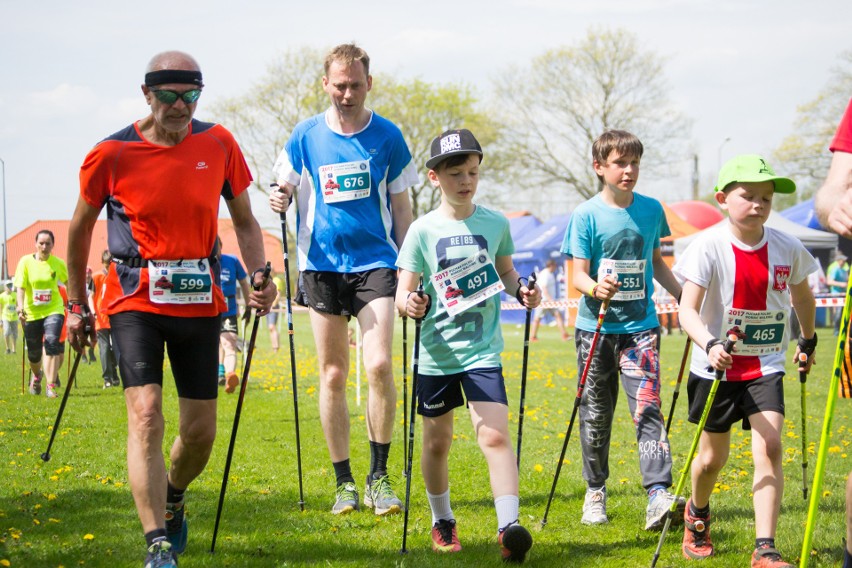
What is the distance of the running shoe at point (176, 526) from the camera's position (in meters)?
4.94

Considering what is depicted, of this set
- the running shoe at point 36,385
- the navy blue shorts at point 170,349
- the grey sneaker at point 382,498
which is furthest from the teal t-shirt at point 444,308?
the running shoe at point 36,385

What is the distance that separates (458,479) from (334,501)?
1199 mm

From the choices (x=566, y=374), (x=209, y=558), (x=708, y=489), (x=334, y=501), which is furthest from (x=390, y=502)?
(x=566, y=374)

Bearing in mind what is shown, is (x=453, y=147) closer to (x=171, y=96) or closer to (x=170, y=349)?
(x=171, y=96)

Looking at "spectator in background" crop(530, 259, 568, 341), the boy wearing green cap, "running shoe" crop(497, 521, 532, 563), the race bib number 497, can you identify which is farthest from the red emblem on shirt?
"spectator in background" crop(530, 259, 568, 341)

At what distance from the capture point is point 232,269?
523 inches

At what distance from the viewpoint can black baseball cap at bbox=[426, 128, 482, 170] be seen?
4922mm

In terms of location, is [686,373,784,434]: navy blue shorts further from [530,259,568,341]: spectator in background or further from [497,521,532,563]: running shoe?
[530,259,568,341]: spectator in background

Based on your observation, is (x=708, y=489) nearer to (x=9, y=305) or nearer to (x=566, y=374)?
(x=566, y=374)

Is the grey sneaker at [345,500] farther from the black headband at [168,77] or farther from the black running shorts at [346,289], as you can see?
the black headband at [168,77]

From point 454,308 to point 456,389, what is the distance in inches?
16.2

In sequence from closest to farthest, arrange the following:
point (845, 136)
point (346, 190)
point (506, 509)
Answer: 1. point (845, 136)
2. point (506, 509)
3. point (346, 190)

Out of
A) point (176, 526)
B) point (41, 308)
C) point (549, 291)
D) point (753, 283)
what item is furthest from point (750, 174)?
point (549, 291)

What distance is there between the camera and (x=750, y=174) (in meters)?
4.61
